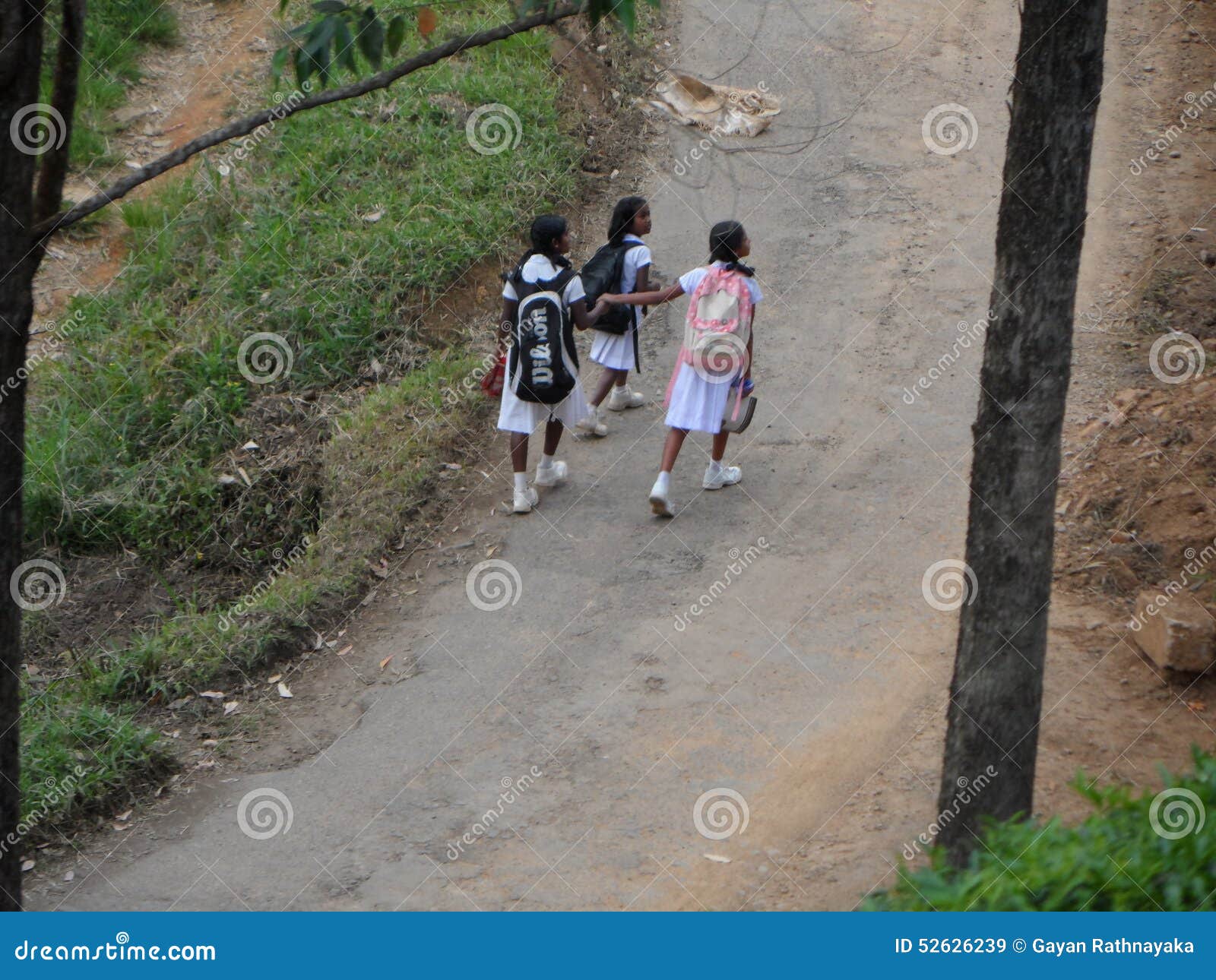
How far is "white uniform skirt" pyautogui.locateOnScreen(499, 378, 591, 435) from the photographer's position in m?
7.15

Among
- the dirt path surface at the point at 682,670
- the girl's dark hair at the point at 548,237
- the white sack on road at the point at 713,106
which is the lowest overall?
the dirt path surface at the point at 682,670

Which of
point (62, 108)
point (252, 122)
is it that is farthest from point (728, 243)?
point (62, 108)

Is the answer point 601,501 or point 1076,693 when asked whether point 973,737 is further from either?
point 601,501

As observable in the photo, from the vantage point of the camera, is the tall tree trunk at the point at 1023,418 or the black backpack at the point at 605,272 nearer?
the tall tree trunk at the point at 1023,418

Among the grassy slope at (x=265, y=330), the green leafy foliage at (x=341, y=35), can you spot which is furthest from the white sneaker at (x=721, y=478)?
the green leafy foliage at (x=341, y=35)

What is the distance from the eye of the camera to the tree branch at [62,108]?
3.55 m

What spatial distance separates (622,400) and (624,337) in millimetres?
722

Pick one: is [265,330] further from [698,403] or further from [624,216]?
[698,403]

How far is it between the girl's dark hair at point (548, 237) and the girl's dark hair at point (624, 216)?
1.90ft

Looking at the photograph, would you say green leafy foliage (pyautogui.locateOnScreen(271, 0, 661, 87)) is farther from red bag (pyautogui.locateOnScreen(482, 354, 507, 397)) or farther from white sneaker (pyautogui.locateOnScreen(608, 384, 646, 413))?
white sneaker (pyautogui.locateOnScreen(608, 384, 646, 413))

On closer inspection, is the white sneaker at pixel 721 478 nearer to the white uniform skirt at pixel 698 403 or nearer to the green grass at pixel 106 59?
the white uniform skirt at pixel 698 403

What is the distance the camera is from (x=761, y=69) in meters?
12.0

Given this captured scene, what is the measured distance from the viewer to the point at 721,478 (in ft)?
24.8

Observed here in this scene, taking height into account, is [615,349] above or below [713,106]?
below
